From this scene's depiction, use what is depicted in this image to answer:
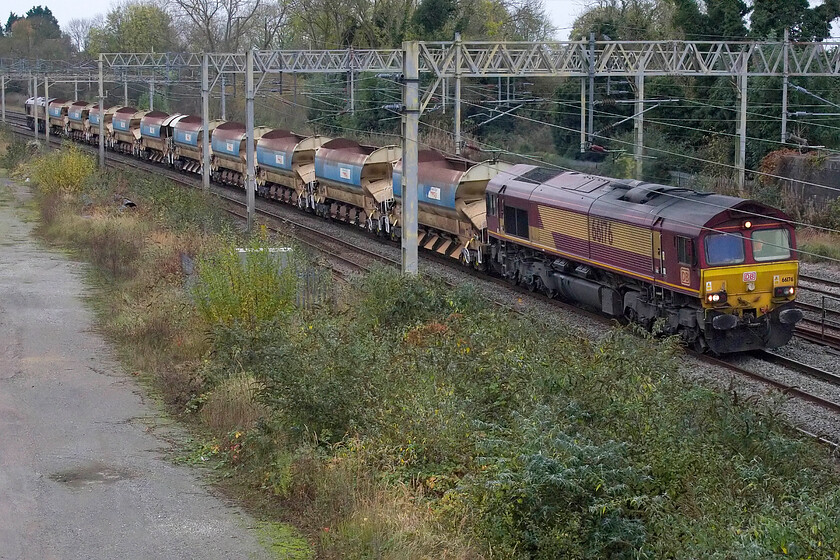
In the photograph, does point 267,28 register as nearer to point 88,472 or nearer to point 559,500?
point 88,472

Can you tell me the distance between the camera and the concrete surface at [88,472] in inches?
342

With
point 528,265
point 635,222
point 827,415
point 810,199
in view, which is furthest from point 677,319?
point 810,199

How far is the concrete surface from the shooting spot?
342 inches

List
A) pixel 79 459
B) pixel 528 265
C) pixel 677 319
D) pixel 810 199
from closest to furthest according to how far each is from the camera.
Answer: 1. pixel 79 459
2. pixel 677 319
3. pixel 528 265
4. pixel 810 199

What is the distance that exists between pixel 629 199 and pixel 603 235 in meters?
0.85

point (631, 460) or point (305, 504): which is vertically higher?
point (631, 460)

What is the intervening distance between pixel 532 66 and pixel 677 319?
9954 millimetres

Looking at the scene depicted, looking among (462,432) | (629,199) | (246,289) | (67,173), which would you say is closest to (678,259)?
(629,199)

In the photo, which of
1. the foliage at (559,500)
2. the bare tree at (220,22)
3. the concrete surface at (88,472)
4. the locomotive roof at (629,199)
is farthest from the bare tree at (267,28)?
the foliage at (559,500)

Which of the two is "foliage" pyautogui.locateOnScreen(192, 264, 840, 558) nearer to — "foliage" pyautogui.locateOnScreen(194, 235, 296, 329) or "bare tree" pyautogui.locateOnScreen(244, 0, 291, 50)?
"foliage" pyautogui.locateOnScreen(194, 235, 296, 329)

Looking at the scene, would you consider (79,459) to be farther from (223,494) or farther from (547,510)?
(547,510)

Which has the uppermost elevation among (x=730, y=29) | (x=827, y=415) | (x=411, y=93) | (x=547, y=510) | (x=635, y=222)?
(x=730, y=29)

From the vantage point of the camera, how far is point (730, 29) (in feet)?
140

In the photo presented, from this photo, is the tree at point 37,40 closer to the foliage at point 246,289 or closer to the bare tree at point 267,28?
the bare tree at point 267,28
